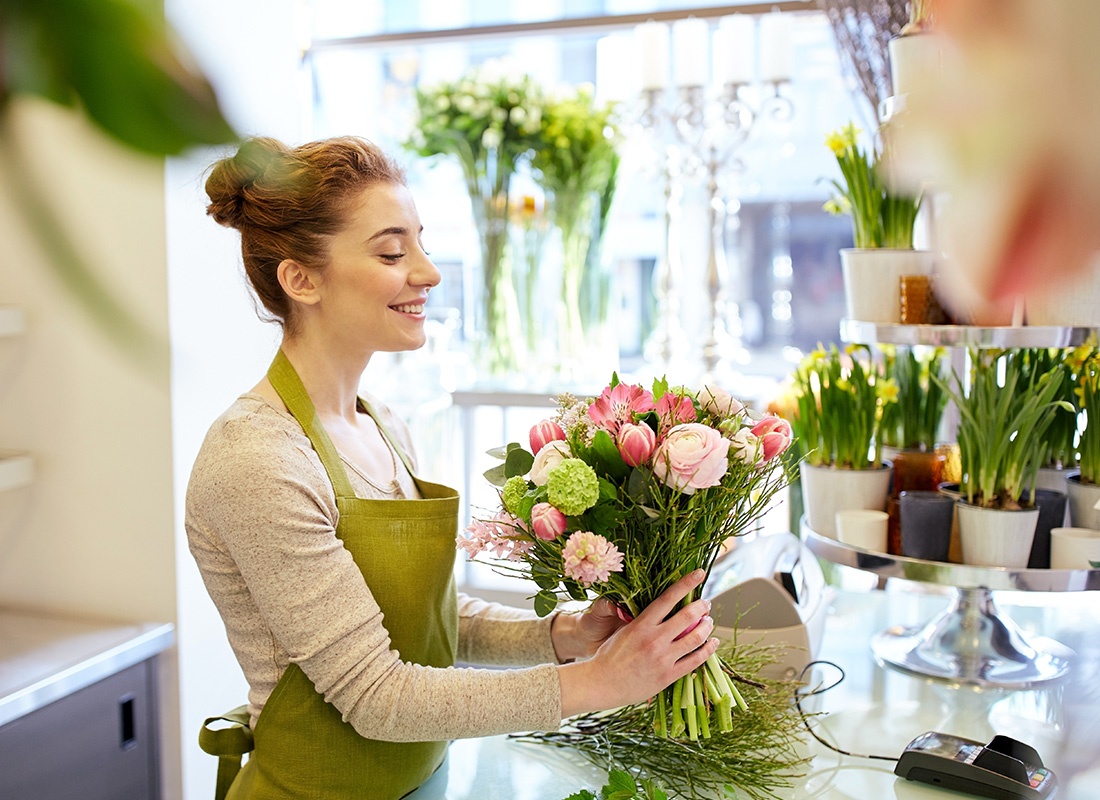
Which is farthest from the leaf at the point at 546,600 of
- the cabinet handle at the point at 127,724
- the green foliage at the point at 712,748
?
the cabinet handle at the point at 127,724

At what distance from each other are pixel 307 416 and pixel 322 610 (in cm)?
28

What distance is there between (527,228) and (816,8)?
1.01 meters

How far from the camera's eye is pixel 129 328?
0.41 ft

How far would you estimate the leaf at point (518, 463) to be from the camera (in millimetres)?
1279

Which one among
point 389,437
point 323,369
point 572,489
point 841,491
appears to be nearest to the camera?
point 572,489

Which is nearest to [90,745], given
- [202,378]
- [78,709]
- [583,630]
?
[78,709]

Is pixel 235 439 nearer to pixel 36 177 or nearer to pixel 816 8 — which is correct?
pixel 36 177

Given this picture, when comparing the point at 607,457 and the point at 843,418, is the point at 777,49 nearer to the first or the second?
the point at 843,418

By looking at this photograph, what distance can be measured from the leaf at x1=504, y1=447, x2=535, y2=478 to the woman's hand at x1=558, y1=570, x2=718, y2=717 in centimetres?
22

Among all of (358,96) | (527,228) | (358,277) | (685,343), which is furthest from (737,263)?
(358,277)

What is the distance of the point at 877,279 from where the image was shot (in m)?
1.78

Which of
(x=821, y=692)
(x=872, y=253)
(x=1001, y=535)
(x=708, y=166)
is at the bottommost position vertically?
(x=821, y=692)

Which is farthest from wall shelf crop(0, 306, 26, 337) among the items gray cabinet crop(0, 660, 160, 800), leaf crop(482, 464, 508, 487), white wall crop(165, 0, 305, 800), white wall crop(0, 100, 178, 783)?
leaf crop(482, 464, 508, 487)

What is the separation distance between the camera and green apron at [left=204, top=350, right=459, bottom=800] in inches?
51.9
